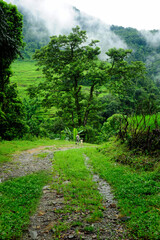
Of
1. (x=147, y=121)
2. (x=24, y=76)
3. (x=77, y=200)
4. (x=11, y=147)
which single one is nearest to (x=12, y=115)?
(x=11, y=147)

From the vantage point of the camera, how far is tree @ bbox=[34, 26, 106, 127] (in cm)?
2450

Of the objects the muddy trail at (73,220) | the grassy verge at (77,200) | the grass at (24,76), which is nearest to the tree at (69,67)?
the grassy verge at (77,200)

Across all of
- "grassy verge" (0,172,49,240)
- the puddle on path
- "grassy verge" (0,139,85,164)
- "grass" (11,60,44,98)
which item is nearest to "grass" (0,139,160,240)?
"grassy verge" (0,172,49,240)

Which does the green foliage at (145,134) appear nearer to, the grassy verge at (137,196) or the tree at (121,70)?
the grassy verge at (137,196)

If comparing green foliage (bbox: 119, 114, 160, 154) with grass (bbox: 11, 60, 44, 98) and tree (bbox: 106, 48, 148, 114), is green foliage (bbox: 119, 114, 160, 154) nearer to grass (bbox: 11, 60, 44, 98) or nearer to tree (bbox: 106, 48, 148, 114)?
tree (bbox: 106, 48, 148, 114)

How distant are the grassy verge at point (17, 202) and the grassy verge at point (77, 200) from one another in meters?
0.88

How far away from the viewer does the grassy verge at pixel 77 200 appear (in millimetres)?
4918

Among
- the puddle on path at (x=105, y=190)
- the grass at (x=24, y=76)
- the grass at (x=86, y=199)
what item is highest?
the grass at (x=24, y=76)

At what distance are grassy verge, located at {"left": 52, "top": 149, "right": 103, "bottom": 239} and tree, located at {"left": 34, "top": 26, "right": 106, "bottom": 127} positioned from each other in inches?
686

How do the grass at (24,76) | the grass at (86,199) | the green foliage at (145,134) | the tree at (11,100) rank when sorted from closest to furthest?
the grass at (86,199) → the green foliage at (145,134) → the tree at (11,100) → the grass at (24,76)

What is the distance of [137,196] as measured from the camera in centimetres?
595

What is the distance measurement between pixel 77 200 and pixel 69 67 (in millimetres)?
20912

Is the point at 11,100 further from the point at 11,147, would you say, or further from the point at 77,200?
the point at 77,200

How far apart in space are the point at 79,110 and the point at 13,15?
1615 cm
